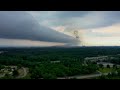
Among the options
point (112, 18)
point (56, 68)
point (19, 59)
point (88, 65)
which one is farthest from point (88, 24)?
point (19, 59)
